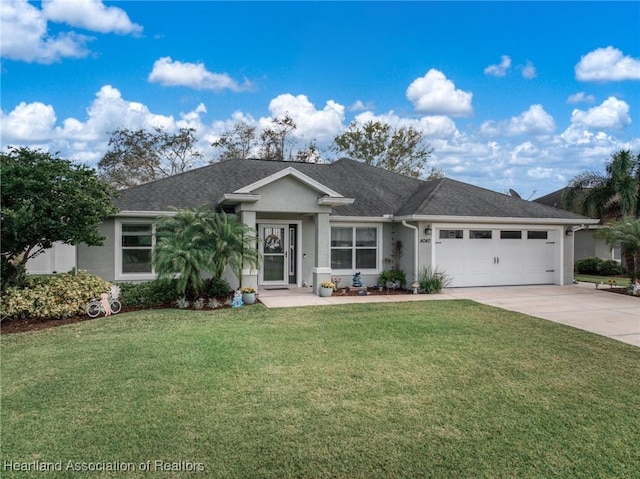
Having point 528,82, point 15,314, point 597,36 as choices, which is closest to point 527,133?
point 528,82

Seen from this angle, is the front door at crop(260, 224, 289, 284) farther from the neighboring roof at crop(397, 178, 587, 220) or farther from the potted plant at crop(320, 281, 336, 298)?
the neighboring roof at crop(397, 178, 587, 220)

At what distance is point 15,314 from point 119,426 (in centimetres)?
696

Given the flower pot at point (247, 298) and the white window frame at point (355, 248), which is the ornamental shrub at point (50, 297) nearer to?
the flower pot at point (247, 298)

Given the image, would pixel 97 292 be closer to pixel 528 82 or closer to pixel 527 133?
pixel 528 82

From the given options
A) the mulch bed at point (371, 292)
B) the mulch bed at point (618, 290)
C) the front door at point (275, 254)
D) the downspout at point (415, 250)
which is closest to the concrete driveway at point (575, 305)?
the mulch bed at point (618, 290)

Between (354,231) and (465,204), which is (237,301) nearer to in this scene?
(354,231)

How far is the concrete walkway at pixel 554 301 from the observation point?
29.2ft

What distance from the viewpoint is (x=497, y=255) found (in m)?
15.0

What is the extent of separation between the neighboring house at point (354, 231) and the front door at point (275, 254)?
36mm

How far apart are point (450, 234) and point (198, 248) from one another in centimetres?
858

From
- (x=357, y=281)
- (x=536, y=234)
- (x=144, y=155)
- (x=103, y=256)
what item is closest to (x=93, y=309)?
(x=103, y=256)

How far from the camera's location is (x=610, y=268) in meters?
19.9

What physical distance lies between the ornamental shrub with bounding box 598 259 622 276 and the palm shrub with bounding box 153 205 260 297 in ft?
58.3

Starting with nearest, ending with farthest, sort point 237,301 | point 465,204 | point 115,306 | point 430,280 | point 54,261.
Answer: point 115,306 → point 237,301 → point 430,280 → point 465,204 → point 54,261
